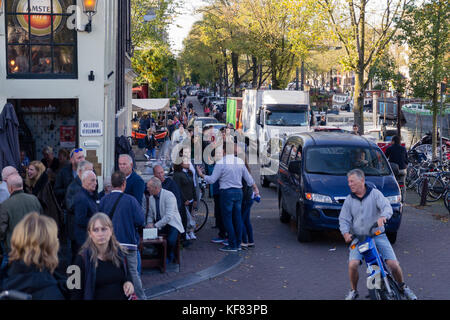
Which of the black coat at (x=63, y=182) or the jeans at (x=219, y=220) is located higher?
the black coat at (x=63, y=182)

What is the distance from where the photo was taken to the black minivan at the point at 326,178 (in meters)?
11.5

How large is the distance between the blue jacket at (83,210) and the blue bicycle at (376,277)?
10.1 ft

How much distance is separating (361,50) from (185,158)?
15.1m

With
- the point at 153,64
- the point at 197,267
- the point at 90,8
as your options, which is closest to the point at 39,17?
the point at 90,8

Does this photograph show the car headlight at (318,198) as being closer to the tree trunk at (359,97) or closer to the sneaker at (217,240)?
the sneaker at (217,240)

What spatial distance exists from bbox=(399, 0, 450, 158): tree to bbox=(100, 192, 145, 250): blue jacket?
14.1m

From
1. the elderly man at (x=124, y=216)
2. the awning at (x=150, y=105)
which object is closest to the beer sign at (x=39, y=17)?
the elderly man at (x=124, y=216)

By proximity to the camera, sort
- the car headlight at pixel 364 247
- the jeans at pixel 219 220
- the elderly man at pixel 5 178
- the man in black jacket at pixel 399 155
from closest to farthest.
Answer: the car headlight at pixel 364 247, the elderly man at pixel 5 178, the jeans at pixel 219 220, the man in black jacket at pixel 399 155

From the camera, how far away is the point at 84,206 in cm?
759

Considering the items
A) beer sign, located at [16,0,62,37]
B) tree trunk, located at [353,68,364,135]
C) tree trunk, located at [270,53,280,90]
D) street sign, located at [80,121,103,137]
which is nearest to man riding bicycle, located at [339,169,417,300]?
street sign, located at [80,121,103,137]

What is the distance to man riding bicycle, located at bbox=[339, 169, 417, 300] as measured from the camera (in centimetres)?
752

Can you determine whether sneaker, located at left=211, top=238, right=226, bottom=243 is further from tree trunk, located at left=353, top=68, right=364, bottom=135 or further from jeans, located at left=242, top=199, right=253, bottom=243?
tree trunk, located at left=353, top=68, right=364, bottom=135
